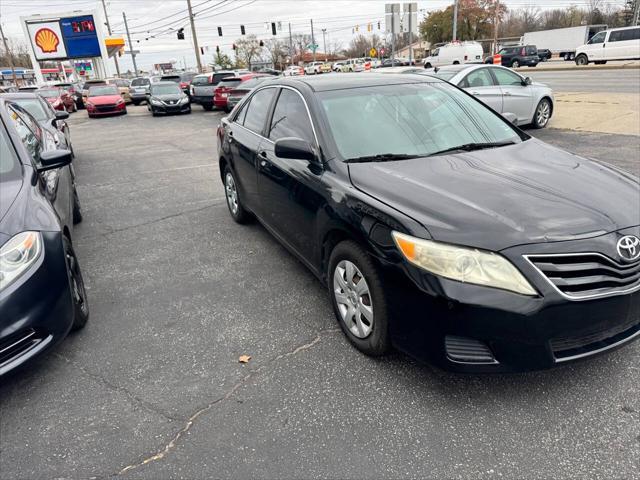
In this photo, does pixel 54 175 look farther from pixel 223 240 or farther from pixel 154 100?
pixel 154 100

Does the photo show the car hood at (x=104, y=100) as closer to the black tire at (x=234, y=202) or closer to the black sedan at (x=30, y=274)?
the black tire at (x=234, y=202)

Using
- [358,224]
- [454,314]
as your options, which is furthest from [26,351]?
[454,314]

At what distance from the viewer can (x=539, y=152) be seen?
341 cm

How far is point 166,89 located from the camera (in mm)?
20500

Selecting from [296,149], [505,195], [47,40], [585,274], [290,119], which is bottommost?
[585,274]

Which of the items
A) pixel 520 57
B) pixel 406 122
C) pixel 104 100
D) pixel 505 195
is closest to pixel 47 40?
pixel 104 100

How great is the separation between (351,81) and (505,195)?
6.04 feet

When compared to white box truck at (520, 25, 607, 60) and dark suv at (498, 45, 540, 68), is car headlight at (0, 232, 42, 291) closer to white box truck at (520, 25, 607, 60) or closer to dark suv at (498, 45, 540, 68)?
dark suv at (498, 45, 540, 68)

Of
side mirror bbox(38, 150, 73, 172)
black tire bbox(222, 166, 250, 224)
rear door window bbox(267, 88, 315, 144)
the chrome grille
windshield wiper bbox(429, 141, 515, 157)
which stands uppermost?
rear door window bbox(267, 88, 315, 144)

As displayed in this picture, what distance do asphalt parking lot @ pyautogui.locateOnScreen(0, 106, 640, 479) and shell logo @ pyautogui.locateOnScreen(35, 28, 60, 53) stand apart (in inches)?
1521

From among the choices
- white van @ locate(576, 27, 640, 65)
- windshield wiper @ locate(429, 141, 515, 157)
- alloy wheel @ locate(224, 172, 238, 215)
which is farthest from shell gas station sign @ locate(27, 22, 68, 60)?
windshield wiper @ locate(429, 141, 515, 157)

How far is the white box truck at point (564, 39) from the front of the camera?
4778 centimetres

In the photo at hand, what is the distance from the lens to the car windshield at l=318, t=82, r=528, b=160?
332cm

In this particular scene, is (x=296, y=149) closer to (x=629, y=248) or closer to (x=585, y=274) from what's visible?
(x=585, y=274)
